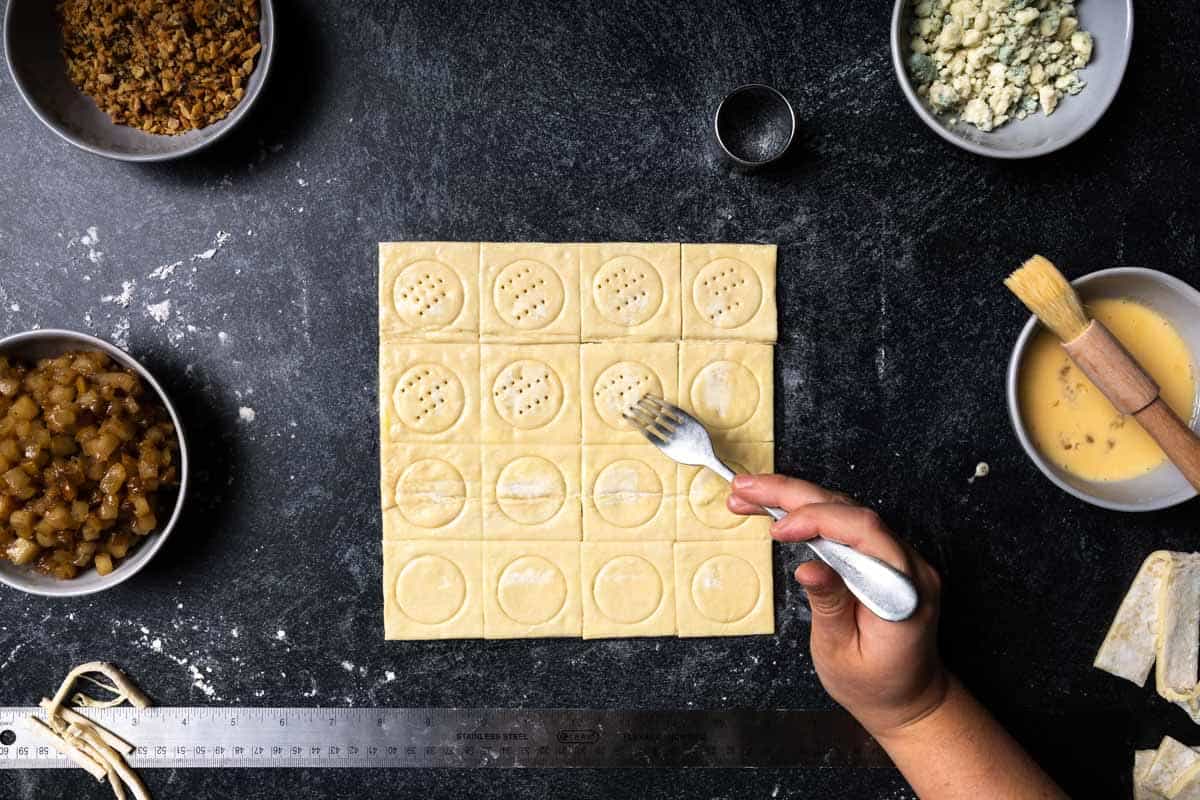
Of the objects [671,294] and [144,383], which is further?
[671,294]

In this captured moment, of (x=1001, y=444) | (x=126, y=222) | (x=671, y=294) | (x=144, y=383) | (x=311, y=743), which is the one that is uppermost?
(x=126, y=222)

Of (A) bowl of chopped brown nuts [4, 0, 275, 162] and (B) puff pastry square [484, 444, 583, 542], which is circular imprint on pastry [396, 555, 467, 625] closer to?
(B) puff pastry square [484, 444, 583, 542]

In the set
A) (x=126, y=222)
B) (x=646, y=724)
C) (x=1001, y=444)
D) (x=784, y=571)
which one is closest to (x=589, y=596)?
(x=646, y=724)

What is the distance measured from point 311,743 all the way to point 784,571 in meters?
1.27

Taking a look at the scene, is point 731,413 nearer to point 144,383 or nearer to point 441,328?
point 441,328

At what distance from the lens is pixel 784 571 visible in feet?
6.84

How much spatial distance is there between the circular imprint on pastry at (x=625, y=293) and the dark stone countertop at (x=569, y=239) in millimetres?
107

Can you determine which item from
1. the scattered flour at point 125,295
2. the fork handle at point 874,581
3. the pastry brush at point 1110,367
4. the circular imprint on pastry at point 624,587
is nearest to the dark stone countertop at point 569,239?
the scattered flour at point 125,295

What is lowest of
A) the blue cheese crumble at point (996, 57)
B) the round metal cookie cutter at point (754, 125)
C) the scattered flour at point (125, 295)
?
the scattered flour at point (125, 295)

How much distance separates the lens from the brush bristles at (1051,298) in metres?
1.90

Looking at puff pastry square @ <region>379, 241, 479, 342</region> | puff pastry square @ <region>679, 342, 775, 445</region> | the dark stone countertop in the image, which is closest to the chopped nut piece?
the dark stone countertop

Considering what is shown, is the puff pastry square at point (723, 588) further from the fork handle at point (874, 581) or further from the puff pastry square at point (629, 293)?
the puff pastry square at point (629, 293)

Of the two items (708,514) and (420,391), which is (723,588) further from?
(420,391)

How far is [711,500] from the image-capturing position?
202 cm
